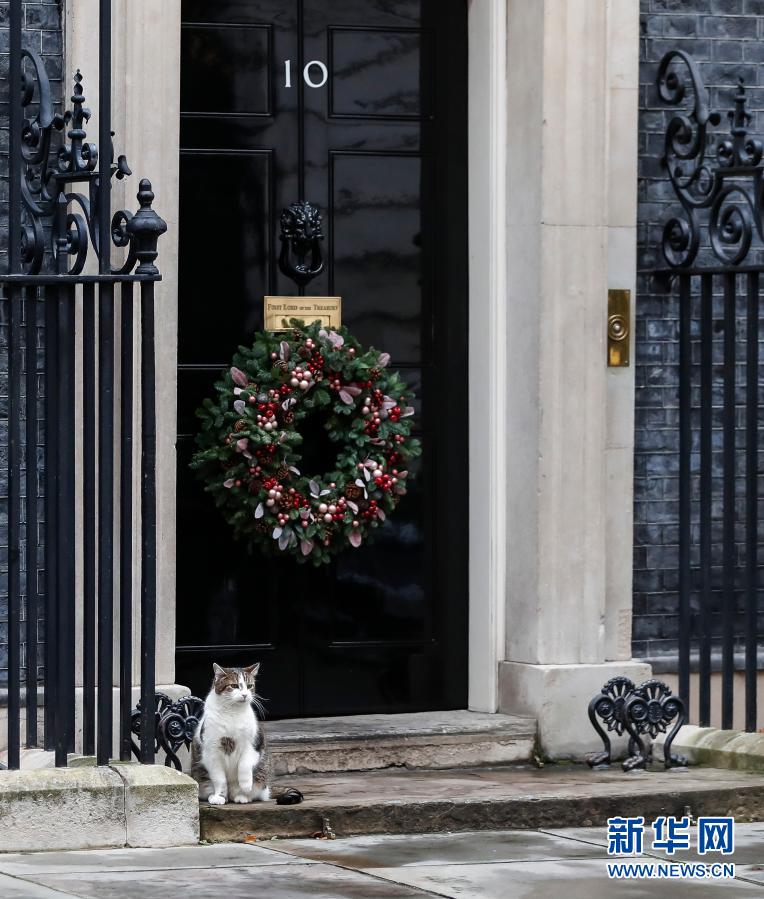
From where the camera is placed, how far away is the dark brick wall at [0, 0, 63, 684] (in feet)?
26.3

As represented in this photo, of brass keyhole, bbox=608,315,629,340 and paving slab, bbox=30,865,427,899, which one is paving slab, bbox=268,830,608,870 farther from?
brass keyhole, bbox=608,315,629,340

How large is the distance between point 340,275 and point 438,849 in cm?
263

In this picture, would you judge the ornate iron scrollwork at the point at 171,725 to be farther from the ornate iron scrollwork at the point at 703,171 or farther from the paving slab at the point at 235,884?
the ornate iron scrollwork at the point at 703,171

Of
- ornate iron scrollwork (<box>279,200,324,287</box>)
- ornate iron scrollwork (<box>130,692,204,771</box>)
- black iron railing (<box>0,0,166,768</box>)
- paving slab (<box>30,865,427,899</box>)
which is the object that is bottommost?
paving slab (<box>30,865,427,899</box>)

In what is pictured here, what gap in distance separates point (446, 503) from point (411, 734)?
41.8 inches

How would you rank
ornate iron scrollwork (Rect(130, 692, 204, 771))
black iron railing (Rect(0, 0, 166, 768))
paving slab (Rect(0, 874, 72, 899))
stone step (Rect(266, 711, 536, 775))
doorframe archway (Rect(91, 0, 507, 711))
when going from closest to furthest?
paving slab (Rect(0, 874, 72, 899)), black iron railing (Rect(0, 0, 166, 768)), ornate iron scrollwork (Rect(130, 692, 204, 771)), stone step (Rect(266, 711, 536, 775)), doorframe archway (Rect(91, 0, 507, 711))

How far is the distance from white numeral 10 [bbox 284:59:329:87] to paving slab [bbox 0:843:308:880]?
3256 millimetres

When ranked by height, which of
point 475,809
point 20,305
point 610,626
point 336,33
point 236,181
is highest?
point 336,33

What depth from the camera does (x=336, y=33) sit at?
890 centimetres

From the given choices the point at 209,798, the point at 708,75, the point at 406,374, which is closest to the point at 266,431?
the point at 406,374

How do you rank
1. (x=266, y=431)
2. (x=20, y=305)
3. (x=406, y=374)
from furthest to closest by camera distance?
(x=406, y=374) → (x=266, y=431) → (x=20, y=305)

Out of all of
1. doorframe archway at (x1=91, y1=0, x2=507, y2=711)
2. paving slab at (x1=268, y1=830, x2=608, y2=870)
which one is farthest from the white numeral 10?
paving slab at (x1=268, y1=830, x2=608, y2=870)

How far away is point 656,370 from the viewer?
902 cm

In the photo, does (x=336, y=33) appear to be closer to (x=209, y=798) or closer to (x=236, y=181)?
(x=236, y=181)
